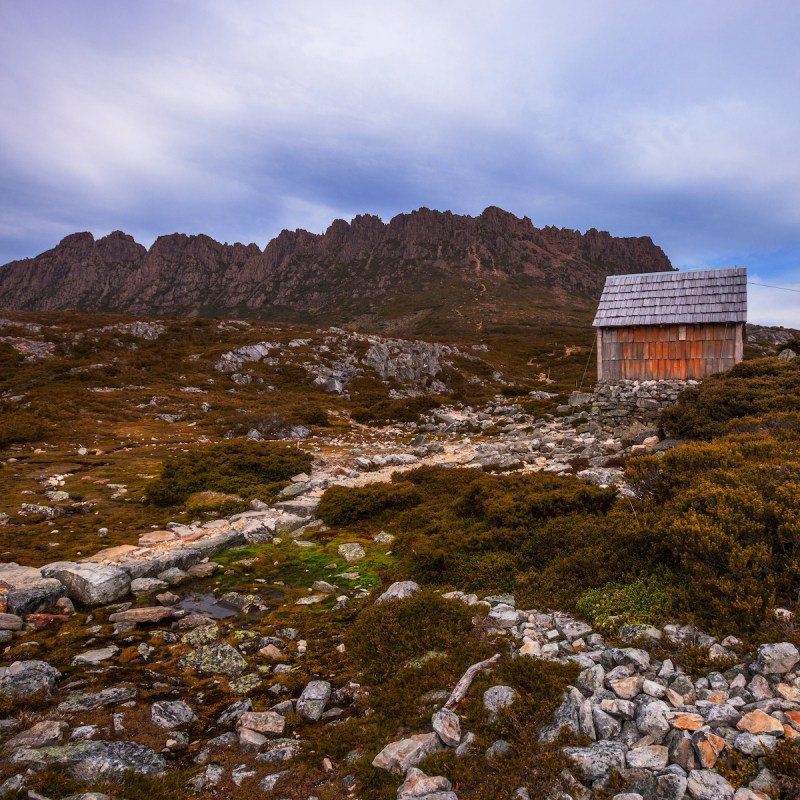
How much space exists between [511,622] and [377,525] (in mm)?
6396

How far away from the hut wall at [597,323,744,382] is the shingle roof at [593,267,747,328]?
1.44 ft

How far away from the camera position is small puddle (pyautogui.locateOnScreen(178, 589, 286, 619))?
816 centimetres

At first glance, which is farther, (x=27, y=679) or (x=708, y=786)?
(x=27, y=679)

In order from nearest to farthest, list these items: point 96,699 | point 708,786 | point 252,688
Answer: point 708,786 → point 96,699 → point 252,688

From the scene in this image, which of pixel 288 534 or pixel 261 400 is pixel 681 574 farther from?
pixel 261 400

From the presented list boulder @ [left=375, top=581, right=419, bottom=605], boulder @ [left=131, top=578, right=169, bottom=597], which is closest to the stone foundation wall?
boulder @ [left=375, top=581, right=419, bottom=605]

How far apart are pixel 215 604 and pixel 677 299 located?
2444 centimetres

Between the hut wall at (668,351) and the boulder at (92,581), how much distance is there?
74.8 ft

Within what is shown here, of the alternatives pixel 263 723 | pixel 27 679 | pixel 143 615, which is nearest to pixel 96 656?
pixel 27 679

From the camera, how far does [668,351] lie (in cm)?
2347

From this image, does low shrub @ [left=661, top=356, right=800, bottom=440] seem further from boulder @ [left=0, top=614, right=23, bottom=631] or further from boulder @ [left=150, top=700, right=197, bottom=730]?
boulder @ [left=0, top=614, right=23, bottom=631]

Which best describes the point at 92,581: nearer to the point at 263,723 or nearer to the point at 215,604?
the point at 215,604

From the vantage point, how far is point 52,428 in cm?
2469

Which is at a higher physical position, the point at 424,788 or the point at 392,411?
the point at 392,411
